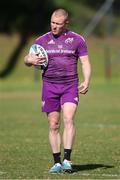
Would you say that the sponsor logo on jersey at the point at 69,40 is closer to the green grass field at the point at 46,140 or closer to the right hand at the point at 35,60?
the right hand at the point at 35,60

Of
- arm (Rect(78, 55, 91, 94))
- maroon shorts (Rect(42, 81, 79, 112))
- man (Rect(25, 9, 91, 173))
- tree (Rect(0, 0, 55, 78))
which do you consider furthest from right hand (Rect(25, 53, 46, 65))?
tree (Rect(0, 0, 55, 78))

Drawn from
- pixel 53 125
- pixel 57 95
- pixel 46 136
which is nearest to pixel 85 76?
pixel 57 95

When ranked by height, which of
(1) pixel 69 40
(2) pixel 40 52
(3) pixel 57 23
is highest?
(3) pixel 57 23

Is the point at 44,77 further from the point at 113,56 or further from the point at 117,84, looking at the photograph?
the point at 113,56

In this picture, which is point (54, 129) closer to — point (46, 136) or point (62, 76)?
point (62, 76)

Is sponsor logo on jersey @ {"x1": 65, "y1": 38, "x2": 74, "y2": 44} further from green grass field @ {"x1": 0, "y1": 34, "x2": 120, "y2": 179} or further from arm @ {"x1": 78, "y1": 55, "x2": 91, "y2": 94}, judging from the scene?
green grass field @ {"x1": 0, "y1": 34, "x2": 120, "y2": 179}

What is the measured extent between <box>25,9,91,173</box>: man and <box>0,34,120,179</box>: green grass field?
0.58 m

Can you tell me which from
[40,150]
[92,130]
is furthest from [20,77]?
[40,150]

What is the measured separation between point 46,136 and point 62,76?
5.37 meters

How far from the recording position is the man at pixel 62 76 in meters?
9.95

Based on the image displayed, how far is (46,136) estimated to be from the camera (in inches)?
601

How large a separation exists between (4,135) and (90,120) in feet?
14.1

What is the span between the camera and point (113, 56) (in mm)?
39469

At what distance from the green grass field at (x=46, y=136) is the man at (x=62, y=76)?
0.58 m
